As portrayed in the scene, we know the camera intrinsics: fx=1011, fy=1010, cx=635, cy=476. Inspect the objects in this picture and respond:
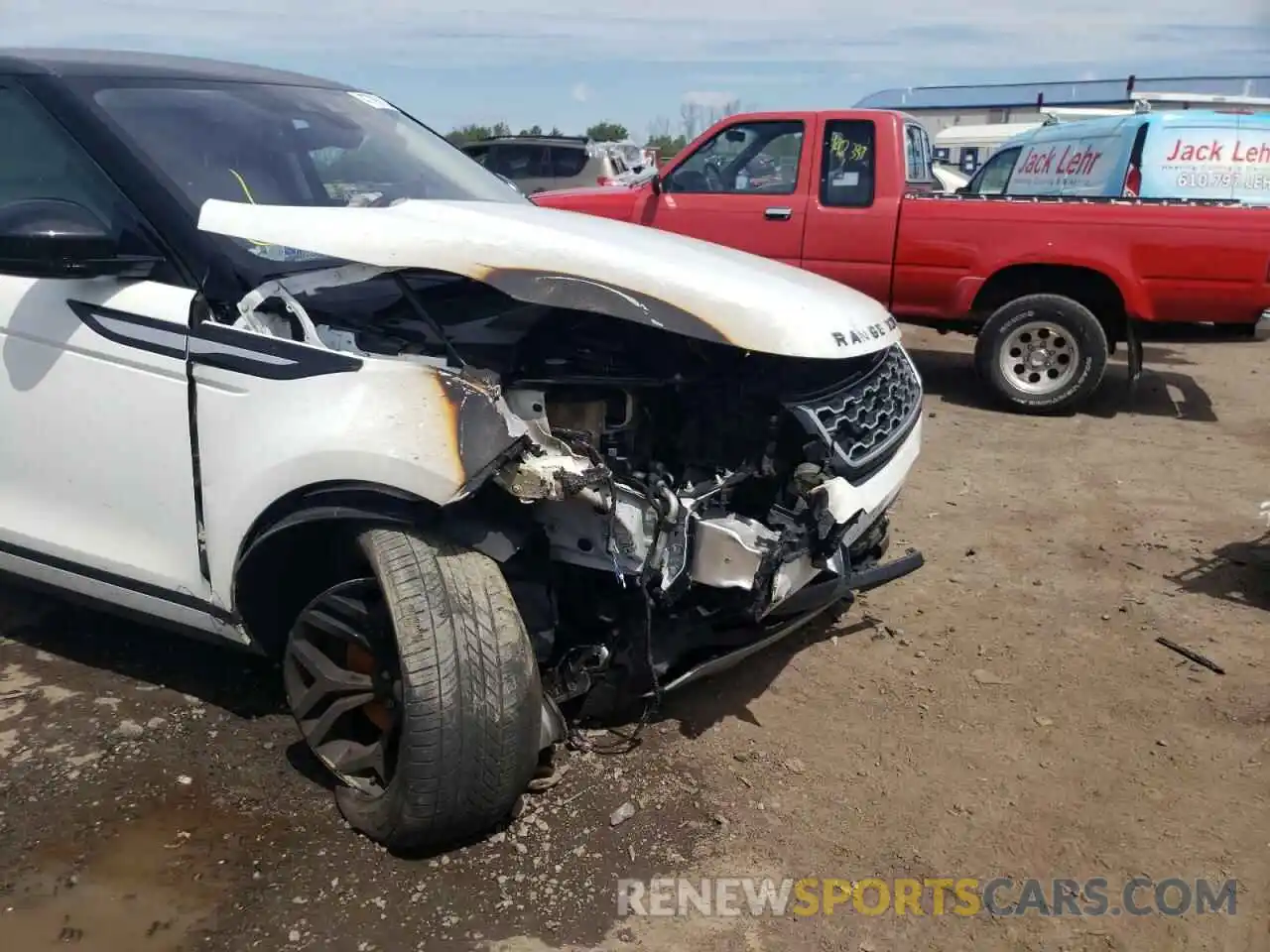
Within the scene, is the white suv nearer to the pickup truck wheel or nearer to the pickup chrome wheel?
the pickup truck wheel

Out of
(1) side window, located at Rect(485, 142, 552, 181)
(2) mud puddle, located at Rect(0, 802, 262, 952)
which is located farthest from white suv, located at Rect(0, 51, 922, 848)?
(1) side window, located at Rect(485, 142, 552, 181)

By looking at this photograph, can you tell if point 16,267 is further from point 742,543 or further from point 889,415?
point 889,415

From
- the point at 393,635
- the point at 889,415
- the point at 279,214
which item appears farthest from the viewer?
the point at 889,415

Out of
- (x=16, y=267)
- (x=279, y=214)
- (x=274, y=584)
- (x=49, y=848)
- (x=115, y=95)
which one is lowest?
(x=49, y=848)

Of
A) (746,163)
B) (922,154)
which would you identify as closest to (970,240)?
(922,154)

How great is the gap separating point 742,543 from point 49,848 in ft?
6.31

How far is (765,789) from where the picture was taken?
115 inches

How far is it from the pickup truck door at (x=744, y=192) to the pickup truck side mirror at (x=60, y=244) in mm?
5094

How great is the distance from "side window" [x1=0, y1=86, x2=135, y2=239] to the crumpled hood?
13.2 inches

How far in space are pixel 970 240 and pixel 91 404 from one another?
5.78 m

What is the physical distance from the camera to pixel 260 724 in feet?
10.3

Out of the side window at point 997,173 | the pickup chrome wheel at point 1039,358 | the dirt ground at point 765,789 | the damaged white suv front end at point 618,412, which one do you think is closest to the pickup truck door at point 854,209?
the pickup chrome wheel at point 1039,358

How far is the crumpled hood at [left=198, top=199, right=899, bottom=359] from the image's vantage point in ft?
8.55

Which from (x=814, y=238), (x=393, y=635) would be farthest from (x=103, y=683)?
(x=814, y=238)
